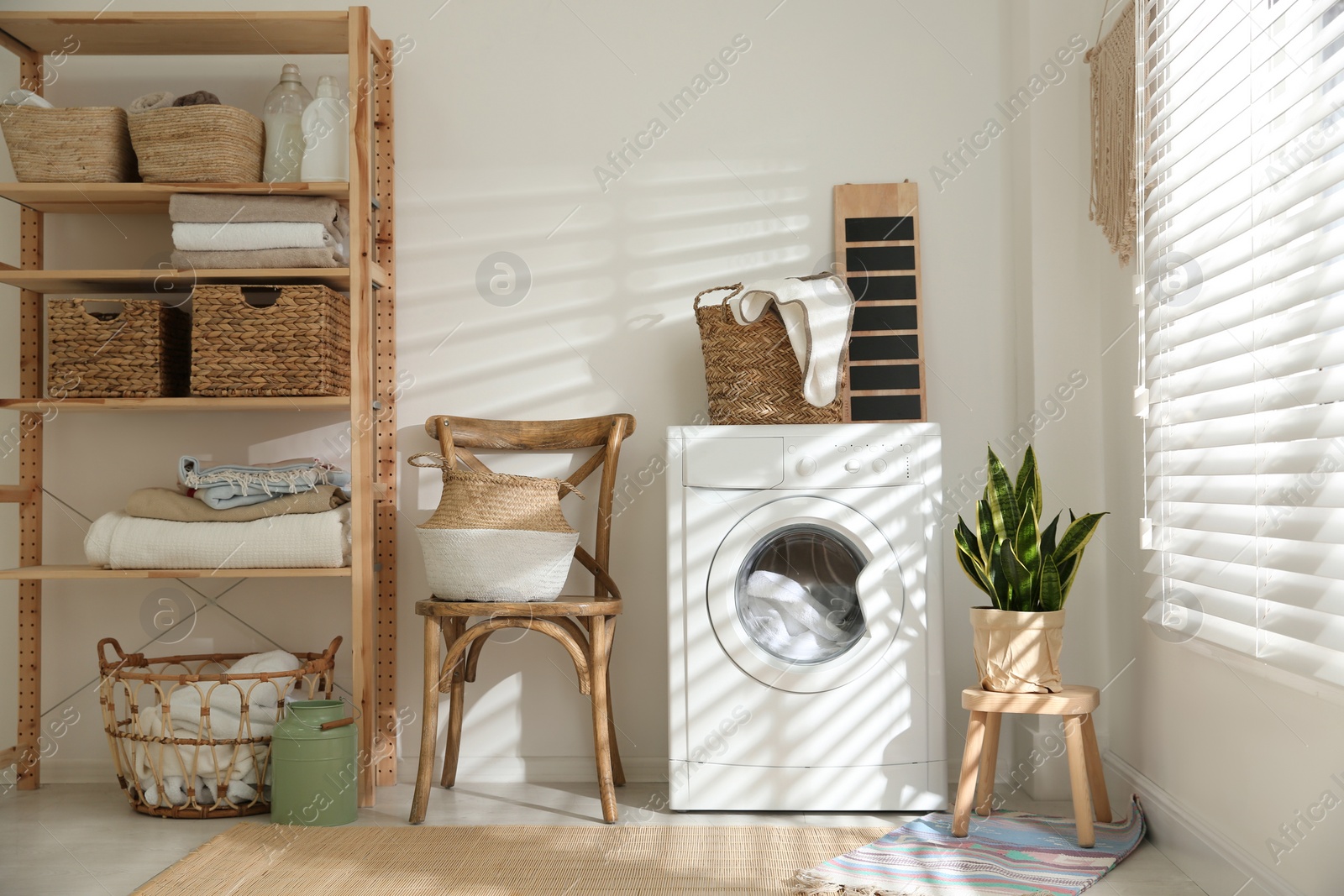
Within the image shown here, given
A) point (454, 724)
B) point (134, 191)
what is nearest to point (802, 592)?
point (454, 724)

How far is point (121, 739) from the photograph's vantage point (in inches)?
88.7

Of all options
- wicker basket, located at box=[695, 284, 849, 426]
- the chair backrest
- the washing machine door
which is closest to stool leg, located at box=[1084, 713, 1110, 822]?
the washing machine door

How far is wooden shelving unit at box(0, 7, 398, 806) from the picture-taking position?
230 cm

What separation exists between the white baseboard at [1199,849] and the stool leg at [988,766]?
0.97 ft

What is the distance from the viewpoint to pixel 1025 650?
197 centimetres

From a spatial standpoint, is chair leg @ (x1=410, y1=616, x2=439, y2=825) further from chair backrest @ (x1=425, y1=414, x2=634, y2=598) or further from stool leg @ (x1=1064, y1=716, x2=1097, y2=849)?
stool leg @ (x1=1064, y1=716, x2=1097, y2=849)

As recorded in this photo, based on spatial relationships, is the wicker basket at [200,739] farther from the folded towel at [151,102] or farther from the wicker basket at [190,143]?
the folded towel at [151,102]

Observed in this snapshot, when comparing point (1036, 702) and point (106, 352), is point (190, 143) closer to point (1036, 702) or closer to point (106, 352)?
point (106, 352)

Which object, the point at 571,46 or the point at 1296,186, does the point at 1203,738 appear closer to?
the point at 1296,186

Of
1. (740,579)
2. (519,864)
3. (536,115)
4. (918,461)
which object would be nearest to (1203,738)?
(918,461)

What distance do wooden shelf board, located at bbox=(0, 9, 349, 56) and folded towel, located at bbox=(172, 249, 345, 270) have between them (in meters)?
0.54

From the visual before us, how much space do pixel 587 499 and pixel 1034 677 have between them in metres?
1.17

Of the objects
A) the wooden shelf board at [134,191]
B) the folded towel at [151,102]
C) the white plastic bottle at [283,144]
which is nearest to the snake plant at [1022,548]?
the wooden shelf board at [134,191]

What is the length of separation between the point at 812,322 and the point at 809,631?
2.26 ft
